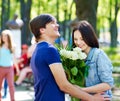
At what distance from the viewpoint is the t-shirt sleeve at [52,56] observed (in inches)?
166

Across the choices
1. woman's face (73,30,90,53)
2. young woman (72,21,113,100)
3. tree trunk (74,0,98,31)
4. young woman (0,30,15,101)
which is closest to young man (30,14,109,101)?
young woman (72,21,113,100)

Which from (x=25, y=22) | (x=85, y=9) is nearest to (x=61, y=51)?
(x=85, y=9)

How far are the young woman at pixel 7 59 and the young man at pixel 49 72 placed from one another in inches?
254

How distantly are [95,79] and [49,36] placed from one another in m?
0.57

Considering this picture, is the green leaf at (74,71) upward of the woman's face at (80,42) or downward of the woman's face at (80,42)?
downward

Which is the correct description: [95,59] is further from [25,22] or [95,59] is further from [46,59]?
[25,22]

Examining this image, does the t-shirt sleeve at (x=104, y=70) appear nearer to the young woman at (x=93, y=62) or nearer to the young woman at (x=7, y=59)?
the young woman at (x=93, y=62)

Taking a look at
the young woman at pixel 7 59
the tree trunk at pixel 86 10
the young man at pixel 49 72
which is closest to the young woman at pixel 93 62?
the young man at pixel 49 72

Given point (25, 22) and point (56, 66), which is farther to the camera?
point (25, 22)

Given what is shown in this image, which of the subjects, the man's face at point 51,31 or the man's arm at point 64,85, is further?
the man's face at point 51,31

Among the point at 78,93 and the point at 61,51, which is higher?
the point at 61,51

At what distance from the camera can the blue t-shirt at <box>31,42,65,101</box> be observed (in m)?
4.25

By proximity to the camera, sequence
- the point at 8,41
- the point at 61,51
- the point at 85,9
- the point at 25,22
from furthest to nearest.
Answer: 1. the point at 25,22
2. the point at 85,9
3. the point at 8,41
4. the point at 61,51

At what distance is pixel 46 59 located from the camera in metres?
4.25
